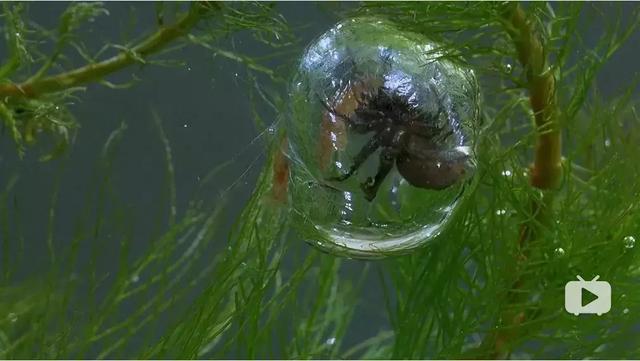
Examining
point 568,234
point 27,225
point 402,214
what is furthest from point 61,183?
point 568,234

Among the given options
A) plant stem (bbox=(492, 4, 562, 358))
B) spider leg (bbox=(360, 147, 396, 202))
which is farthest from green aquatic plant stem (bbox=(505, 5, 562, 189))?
spider leg (bbox=(360, 147, 396, 202))

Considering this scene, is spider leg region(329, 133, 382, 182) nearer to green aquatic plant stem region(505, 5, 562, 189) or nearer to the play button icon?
green aquatic plant stem region(505, 5, 562, 189)

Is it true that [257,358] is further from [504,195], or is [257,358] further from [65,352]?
[504,195]

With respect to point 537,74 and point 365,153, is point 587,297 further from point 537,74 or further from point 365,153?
point 365,153

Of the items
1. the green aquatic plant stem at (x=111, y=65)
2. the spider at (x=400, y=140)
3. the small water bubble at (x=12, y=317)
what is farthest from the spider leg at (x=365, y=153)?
the small water bubble at (x=12, y=317)

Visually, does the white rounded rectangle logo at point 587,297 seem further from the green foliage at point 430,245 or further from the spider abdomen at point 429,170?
the spider abdomen at point 429,170

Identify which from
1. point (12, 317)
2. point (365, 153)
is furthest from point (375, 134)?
point (12, 317)
